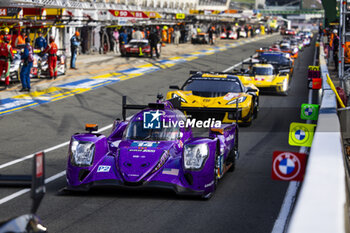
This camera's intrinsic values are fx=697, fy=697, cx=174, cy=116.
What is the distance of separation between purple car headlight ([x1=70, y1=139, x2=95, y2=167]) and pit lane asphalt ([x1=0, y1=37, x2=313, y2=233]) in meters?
0.44

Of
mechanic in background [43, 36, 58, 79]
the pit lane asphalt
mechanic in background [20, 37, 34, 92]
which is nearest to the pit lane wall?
the pit lane asphalt

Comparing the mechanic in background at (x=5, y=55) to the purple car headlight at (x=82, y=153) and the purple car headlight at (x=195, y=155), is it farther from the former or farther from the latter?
the purple car headlight at (x=195, y=155)

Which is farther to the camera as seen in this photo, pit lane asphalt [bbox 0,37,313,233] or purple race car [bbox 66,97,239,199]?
purple race car [bbox 66,97,239,199]

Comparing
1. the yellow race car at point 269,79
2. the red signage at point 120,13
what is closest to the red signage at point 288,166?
the yellow race car at point 269,79

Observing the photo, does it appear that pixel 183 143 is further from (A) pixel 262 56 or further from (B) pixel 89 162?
(A) pixel 262 56

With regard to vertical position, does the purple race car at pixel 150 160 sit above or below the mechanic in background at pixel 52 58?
above

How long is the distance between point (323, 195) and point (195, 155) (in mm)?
4004

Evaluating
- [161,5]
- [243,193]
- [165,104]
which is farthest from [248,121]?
[161,5]

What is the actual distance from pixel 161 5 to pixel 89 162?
8001 centimetres

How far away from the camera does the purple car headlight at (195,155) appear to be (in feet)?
31.3

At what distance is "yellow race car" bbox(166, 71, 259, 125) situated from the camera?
52.7 feet

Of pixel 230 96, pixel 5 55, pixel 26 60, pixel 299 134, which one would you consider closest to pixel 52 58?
pixel 5 55

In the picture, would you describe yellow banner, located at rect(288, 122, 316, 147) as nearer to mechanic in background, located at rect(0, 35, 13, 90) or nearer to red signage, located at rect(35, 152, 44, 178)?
red signage, located at rect(35, 152, 44, 178)

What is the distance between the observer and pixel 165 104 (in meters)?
11.4
